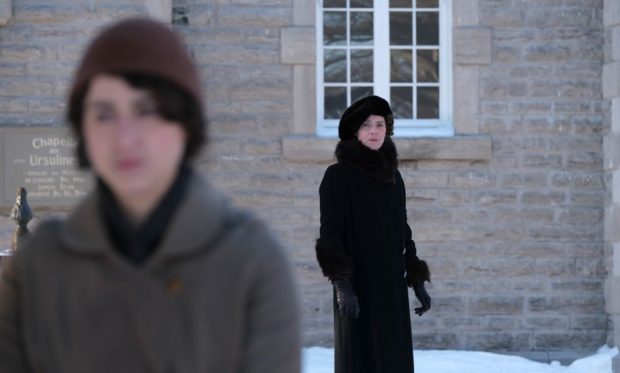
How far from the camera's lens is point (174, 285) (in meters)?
1.79

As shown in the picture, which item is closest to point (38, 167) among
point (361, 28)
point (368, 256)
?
point (361, 28)

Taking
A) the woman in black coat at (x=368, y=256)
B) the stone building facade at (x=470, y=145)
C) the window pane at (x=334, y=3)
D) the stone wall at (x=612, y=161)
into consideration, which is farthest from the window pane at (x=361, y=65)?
the woman in black coat at (x=368, y=256)

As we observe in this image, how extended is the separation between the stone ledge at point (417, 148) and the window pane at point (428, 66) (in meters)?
0.59

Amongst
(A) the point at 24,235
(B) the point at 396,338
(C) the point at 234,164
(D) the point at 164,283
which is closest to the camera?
(D) the point at 164,283

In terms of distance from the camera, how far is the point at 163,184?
1836 mm

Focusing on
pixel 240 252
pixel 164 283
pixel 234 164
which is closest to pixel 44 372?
pixel 164 283

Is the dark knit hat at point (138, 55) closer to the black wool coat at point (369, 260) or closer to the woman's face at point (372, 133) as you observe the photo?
the black wool coat at point (369, 260)

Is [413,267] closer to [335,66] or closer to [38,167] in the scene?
[335,66]

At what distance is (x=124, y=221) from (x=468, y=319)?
6.68m

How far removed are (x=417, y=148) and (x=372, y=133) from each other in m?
2.50

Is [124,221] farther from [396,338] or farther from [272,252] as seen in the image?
[396,338]

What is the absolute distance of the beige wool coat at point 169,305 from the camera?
5.83ft

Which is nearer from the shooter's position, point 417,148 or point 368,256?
point 368,256

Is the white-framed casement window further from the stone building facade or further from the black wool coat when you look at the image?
the black wool coat
